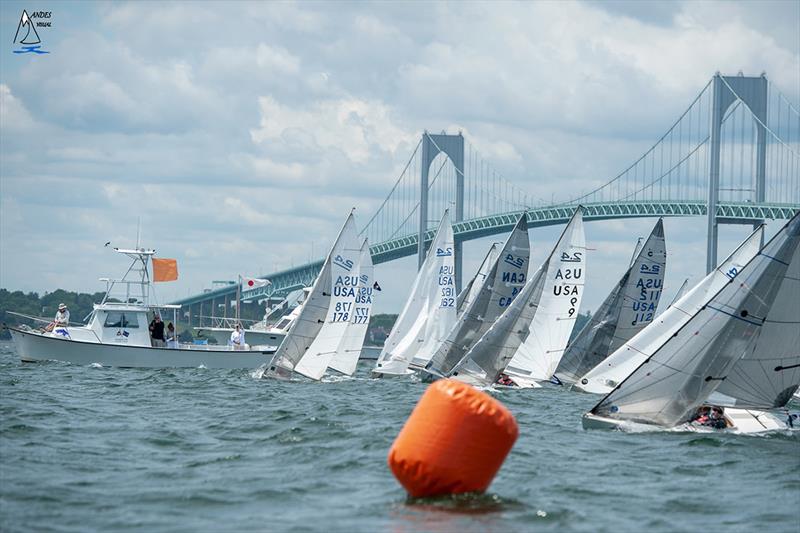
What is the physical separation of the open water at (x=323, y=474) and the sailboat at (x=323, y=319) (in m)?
4.44

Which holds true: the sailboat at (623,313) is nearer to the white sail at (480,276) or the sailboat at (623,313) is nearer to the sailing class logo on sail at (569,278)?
the sailing class logo on sail at (569,278)

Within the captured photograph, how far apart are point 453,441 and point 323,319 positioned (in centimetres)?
1175

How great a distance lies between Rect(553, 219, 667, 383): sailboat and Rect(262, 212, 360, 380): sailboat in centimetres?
362

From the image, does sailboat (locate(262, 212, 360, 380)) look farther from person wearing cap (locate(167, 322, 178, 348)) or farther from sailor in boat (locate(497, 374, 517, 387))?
person wearing cap (locate(167, 322, 178, 348))

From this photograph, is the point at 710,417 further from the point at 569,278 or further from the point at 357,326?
the point at 357,326

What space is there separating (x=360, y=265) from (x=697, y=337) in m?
8.63

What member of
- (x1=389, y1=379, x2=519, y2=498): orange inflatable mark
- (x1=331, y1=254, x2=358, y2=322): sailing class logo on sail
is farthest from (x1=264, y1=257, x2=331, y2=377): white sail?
(x1=389, y1=379, x2=519, y2=498): orange inflatable mark

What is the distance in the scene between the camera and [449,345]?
1938cm

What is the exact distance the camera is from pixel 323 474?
8516 millimetres

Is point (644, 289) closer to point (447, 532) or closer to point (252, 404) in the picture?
point (252, 404)

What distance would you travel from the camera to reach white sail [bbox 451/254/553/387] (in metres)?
17.9

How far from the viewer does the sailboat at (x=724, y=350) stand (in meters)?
11.3

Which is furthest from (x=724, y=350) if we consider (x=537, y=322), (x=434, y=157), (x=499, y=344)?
(x=434, y=157)

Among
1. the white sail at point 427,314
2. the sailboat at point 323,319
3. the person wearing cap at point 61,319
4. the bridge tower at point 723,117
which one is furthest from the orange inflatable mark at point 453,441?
the bridge tower at point 723,117
